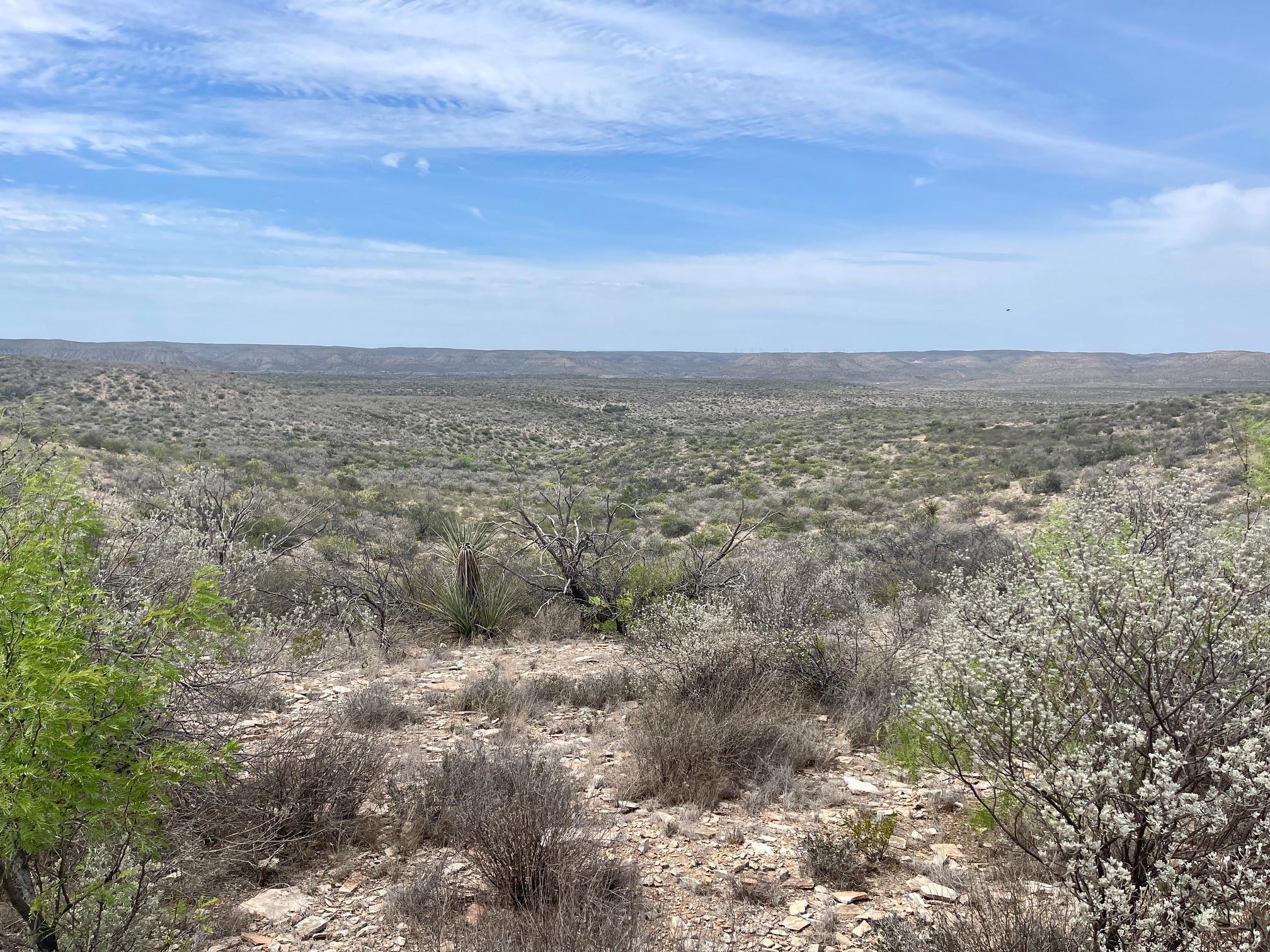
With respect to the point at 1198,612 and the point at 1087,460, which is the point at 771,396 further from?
the point at 1198,612

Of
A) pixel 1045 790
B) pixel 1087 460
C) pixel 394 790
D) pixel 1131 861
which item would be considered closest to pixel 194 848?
pixel 394 790

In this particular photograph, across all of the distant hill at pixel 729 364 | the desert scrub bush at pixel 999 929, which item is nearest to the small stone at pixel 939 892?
the desert scrub bush at pixel 999 929

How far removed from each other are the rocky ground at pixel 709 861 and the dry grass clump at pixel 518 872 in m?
0.12

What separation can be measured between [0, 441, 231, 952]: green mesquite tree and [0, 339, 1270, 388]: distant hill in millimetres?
117806

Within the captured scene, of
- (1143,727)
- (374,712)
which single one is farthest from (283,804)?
(1143,727)

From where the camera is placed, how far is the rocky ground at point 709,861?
331 cm

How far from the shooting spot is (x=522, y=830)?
3512 millimetres

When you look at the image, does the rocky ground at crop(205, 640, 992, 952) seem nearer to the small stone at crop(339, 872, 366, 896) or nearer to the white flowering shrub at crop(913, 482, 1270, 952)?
the small stone at crop(339, 872, 366, 896)

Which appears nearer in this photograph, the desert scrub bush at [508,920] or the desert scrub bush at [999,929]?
the desert scrub bush at [999,929]

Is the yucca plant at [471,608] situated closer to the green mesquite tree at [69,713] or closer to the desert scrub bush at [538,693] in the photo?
the desert scrub bush at [538,693]

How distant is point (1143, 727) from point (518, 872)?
8.67ft

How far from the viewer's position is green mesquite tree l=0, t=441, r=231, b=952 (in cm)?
232

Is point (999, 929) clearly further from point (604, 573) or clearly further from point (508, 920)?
point (604, 573)

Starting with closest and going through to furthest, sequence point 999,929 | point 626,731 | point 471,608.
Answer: point 999,929 < point 626,731 < point 471,608
